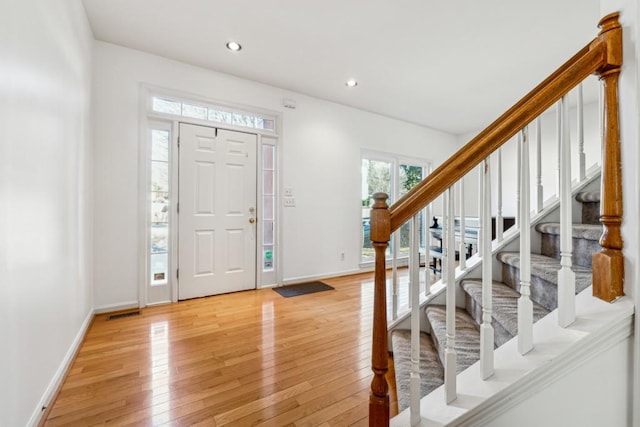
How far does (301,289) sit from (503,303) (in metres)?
2.52

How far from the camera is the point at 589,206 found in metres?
1.56

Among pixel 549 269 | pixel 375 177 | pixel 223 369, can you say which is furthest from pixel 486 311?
pixel 375 177

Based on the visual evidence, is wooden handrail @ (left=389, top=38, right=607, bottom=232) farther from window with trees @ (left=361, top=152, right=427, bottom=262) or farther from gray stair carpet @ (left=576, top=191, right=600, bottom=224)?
window with trees @ (left=361, top=152, right=427, bottom=262)

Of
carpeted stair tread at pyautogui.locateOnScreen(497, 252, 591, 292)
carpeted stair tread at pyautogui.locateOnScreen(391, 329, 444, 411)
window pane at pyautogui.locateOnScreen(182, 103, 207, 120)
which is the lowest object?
carpeted stair tread at pyautogui.locateOnScreen(391, 329, 444, 411)

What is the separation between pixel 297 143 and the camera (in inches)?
150

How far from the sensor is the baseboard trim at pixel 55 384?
51.5 inches

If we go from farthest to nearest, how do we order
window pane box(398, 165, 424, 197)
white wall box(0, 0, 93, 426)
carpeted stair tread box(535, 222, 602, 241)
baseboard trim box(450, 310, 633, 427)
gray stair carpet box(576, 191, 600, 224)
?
window pane box(398, 165, 424, 197) → gray stair carpet box(576, 191, 600, 224) → carpeted stair tread box(535, 222, 602, 241) → white wall box(0, 0, 93, 426) → baseboard trim box(450, 310, 633, 427)

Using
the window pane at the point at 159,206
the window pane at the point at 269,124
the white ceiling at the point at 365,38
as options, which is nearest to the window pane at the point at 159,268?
the window pane at the point at 159,206

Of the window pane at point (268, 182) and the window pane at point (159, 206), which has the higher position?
the window pane at point (268, 182)

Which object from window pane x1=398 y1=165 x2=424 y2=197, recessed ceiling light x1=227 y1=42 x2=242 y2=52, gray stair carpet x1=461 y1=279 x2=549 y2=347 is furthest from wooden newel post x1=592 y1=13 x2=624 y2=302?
window pane x1=398 y1=165 x2=424 y2=197

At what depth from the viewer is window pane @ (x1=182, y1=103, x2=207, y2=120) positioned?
10.2 ft

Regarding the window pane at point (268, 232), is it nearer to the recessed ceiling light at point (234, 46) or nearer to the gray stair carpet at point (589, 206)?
the recessed ceiling light at point (234, 46)

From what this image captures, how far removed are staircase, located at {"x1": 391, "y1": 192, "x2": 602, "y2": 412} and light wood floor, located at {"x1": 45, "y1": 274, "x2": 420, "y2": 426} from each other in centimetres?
28

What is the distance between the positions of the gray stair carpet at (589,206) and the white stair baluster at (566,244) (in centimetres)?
83
